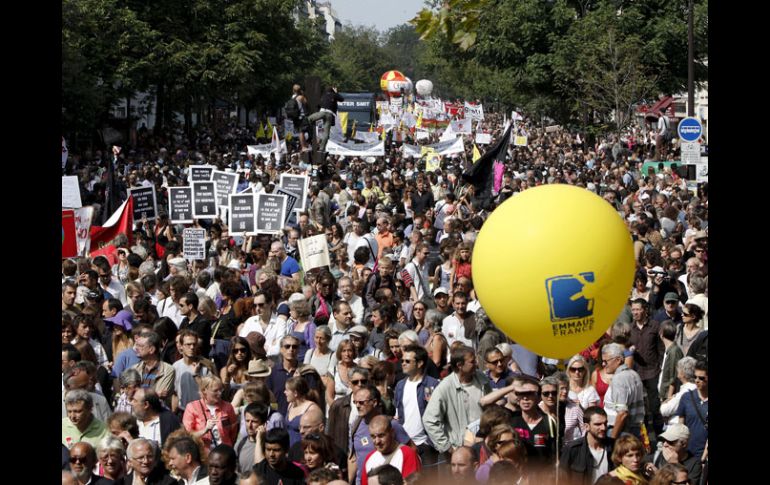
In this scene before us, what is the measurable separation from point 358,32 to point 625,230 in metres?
166

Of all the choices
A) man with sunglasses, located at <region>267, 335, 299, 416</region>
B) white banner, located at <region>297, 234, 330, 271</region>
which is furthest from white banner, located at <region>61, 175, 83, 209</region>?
man with sunglasses, located at <region>267, 335, 299, 416</region>

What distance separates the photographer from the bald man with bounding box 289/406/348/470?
6771 mm

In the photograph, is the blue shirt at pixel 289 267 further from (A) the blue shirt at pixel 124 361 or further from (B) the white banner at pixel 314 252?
(A) the blue shirt at pixel 124 361

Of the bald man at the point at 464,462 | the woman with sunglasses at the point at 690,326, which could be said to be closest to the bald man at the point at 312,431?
the bald man at the point at 464,462

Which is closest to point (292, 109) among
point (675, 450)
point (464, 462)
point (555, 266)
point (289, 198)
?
point (289, 198)

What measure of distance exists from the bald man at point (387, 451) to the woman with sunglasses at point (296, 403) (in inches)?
30.6

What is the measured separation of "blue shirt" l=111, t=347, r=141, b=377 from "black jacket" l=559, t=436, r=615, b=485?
3.60m

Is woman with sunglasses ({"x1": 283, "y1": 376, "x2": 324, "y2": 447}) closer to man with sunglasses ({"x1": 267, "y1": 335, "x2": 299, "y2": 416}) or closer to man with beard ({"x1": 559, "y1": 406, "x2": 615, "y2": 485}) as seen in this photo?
man with sunglasses ({"x1": 267, "y1": 335, "x2": 299, "y2": 416})

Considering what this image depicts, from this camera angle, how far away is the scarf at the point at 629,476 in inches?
249

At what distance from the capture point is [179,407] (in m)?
8.32

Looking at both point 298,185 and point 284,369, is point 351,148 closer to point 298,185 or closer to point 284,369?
point 298,185

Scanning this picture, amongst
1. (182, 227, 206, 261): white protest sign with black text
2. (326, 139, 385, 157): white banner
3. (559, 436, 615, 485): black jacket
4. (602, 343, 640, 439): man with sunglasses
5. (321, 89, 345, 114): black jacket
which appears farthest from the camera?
(326, 139, 385, 157): white banner
